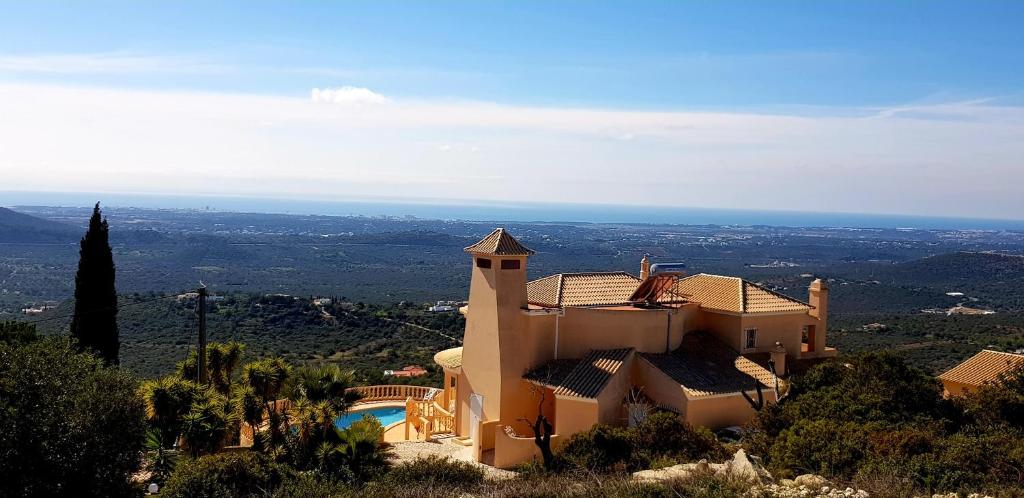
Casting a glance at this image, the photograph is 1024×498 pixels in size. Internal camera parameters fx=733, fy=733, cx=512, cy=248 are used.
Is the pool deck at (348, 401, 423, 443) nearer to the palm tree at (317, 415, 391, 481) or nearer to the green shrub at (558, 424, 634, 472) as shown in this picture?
the palm tree at (317, 415, 391, 481)

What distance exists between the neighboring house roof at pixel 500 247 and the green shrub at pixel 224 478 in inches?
342

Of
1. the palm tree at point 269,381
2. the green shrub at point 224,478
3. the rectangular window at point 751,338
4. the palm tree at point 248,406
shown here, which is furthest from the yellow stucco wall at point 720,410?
the palm tree at point 248,406

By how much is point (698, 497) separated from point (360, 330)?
1749 inches

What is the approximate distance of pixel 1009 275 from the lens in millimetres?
127500

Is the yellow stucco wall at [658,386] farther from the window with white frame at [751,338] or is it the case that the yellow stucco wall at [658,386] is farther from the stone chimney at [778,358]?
→ the stone chimney at [778,358]

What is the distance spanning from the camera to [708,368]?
21.5 meters

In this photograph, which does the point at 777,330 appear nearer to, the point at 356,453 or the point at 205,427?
the point at 356,453

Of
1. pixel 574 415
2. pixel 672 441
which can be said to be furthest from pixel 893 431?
pixel 574 415

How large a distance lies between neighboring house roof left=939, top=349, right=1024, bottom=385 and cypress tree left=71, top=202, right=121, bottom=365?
2671 centimetres

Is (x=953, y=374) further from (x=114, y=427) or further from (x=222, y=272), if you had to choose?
(x=222, y=272)

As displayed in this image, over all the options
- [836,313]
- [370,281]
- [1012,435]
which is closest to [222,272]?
[370,281]

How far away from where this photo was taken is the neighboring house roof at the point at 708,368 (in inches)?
797

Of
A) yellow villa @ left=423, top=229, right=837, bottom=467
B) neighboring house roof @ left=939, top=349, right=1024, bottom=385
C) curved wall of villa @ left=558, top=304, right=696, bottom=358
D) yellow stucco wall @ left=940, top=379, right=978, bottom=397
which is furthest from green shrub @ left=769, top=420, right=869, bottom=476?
neighboring house roof @ left=939, top=349, right=1024, bottom=385

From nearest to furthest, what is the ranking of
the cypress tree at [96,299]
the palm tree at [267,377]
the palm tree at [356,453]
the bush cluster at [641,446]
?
the palm tree at [356,453]
the bush cluster at [641,446]
the palm tree at [267,377]
the cypress tree at [96,299]
